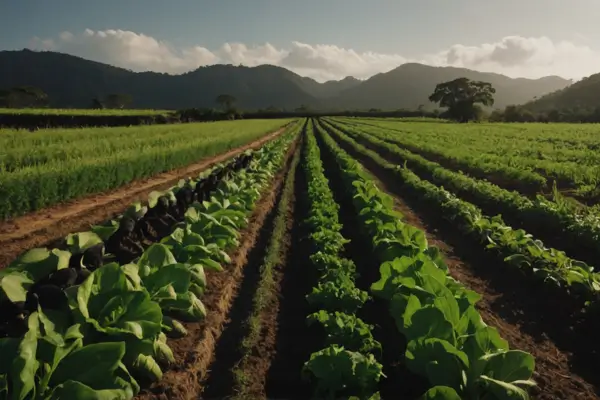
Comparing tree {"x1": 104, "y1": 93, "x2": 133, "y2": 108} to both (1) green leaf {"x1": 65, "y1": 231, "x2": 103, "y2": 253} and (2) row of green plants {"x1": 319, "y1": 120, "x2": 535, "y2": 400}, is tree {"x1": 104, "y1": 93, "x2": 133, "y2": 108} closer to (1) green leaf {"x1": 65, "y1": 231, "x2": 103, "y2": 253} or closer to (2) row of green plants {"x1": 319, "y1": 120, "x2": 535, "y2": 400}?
(1) green leaf {"x1": 65, "y1": 231, "x2": 103, "y2": 253}

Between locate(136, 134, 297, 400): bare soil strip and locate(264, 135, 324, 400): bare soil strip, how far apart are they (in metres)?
0.51

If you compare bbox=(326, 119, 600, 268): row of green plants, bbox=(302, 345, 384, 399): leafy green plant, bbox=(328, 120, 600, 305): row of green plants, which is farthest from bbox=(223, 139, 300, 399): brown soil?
bbox=(326, 119, 600, 268): row of green plants

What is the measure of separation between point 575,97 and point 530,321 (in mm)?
143216

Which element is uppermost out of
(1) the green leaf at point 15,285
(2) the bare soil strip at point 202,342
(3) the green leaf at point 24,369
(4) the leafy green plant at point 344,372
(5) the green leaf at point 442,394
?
(1) the green leaf at point 15,285

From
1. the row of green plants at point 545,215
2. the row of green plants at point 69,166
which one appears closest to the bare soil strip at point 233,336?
the row of green plants at point 69,166

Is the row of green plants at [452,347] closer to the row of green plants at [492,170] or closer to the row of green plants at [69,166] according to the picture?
the row of green plants at [69,166]

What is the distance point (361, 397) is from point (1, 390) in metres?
2.48

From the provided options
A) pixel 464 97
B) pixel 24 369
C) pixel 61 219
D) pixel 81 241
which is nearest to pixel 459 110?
pixel 464 97

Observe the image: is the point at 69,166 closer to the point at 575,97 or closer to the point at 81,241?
the point at 81,241

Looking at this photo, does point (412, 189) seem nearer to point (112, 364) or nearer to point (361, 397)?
point (361, 397)

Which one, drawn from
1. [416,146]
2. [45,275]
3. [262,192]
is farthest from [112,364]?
[416,146]

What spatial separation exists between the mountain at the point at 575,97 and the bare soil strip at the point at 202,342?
425ft

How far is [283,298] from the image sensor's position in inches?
244

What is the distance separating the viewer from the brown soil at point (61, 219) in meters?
7.75
